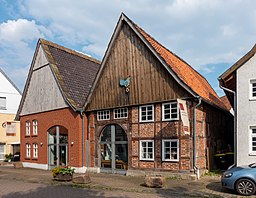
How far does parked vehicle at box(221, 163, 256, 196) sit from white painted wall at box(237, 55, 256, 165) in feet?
10.8

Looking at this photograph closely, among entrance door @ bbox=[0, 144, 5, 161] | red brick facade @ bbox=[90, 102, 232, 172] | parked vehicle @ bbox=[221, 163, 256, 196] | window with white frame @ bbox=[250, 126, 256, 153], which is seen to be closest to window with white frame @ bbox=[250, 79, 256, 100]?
window with white frame @ bbox=[250, 126, 256, 153]

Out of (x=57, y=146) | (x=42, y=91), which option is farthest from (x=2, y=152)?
(x=57, y=146)

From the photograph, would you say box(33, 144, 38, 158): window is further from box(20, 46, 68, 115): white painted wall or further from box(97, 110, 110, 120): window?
box(97, 110, 110, 120): window

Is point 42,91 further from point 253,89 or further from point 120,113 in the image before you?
point 253,89

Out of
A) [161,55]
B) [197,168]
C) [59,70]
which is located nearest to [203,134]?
[197,168]

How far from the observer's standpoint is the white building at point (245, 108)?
15609 mm

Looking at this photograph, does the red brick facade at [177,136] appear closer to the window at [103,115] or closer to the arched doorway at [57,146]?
the window at [103,115]

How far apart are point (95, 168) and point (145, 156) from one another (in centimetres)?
426

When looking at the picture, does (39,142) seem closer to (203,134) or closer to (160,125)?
(160,125)

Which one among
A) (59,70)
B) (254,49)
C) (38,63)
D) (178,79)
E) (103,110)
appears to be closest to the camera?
(254,49)

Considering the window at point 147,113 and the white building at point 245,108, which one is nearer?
the white building at point 245,108

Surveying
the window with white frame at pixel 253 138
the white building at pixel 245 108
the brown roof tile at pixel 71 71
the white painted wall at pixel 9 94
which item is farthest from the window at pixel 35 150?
the window with white frame at pixel 253 138

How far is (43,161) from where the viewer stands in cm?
2462

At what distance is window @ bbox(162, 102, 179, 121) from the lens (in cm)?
1736
